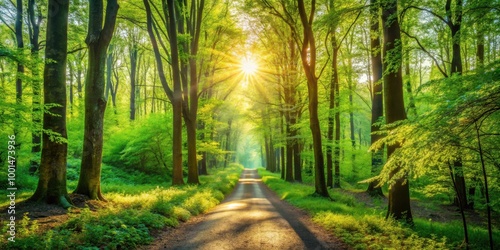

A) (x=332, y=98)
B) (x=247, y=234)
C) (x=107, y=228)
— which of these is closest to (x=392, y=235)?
(x=247, y=234)

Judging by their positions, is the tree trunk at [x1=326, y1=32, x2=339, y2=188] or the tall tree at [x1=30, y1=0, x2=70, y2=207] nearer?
the tall tree at [x1=30, y1=0, x2=70, y2=207]

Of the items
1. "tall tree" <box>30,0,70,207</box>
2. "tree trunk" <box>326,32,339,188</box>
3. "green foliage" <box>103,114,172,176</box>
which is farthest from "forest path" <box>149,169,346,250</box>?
"green foliage" <box>103,114,172,176</box>

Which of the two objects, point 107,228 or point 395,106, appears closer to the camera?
point 107,228

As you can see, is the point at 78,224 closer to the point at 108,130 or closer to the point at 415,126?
the point at 415,126

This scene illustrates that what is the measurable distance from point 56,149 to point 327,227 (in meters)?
8.17

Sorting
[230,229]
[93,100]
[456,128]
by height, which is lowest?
[230,229]

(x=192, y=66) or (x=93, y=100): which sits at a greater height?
(x=192, y=66)

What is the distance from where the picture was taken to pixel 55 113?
26.5 ft

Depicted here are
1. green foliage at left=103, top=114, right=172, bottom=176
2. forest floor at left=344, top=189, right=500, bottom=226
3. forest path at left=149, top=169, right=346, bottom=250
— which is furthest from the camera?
green foliage at left=103, top=114, right=172, bottom=176

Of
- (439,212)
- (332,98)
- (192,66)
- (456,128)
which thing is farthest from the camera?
(332,98)

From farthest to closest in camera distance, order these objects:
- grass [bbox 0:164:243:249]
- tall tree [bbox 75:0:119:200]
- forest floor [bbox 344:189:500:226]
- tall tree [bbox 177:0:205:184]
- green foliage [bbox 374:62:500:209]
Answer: tall tree [bbox 177:0:205:184]
forest floor [bbox 344:189:500:226]
tall tree [bbox 75:0:119:200]
grass [bbox 0:164:243:249]
green foliage [bbox 374:62:500:209]

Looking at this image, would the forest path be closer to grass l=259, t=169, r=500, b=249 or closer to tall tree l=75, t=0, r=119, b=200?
grass l=259, t=169, r=500, b=249

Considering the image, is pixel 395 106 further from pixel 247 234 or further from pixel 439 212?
pixel 439 212

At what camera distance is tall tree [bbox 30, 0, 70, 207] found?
25.9 feet
